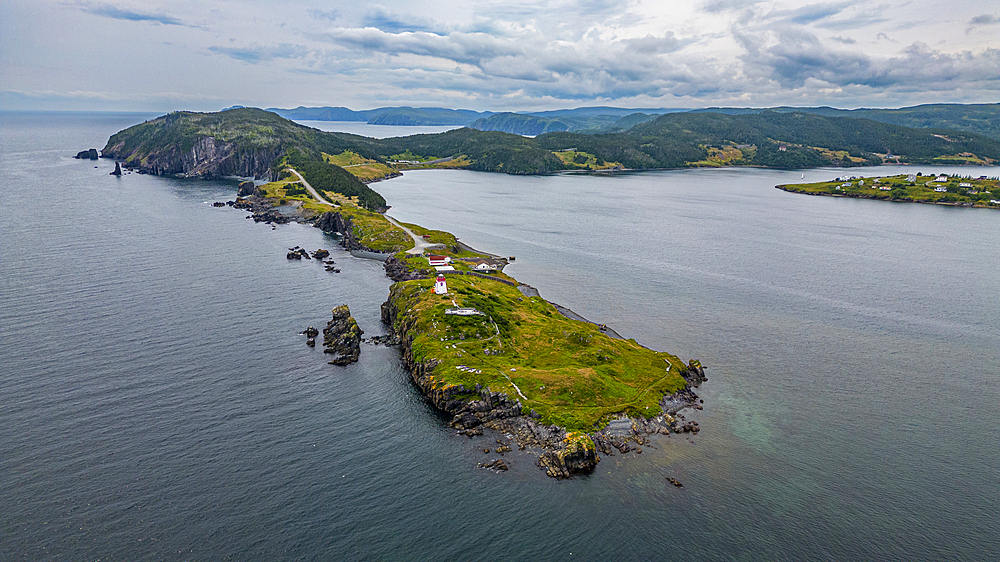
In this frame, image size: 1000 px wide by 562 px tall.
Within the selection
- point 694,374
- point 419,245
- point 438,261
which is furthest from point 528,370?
point 419,245

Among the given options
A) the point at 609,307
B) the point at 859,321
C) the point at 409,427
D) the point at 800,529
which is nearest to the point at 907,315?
the point at 859,321

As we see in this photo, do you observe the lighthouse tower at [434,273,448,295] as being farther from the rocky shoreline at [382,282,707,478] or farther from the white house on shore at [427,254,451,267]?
the white house on shore at [427,254,451,267]

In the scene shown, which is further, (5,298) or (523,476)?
(5,298)

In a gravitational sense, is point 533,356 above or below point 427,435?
above

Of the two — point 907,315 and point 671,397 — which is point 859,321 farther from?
point 671,397

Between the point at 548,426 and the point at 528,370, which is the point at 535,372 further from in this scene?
the point at 548,426

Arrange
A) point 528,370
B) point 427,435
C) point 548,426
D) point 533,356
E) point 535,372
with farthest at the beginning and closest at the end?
point 533,356 < point 528,370 < point 535,372 < point 427,435 < point 548,426

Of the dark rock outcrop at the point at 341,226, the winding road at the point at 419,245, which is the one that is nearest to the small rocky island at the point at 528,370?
the winding road at the point at 419,245
